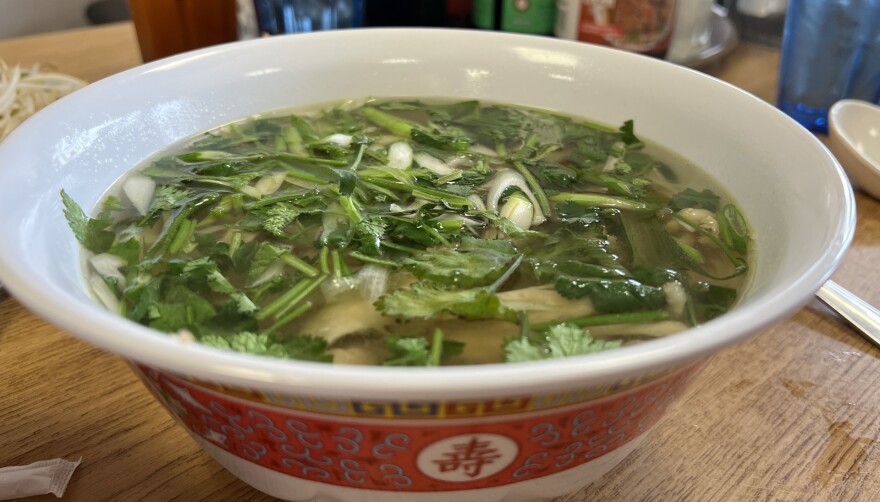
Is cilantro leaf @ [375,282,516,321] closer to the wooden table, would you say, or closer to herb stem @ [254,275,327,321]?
herb stem @ [254,275,327,321]

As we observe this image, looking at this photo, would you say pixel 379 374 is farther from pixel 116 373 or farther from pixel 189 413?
pixel 116 373

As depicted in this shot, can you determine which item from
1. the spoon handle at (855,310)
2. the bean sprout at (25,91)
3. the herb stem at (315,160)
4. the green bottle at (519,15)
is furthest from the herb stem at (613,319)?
the green bottle at (519,15)

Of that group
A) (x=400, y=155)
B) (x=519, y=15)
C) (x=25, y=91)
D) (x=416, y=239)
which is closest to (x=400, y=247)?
(x=416, y=239)

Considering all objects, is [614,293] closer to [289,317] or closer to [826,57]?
[289,317]

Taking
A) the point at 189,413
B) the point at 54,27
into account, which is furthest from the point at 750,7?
the point at 54,27

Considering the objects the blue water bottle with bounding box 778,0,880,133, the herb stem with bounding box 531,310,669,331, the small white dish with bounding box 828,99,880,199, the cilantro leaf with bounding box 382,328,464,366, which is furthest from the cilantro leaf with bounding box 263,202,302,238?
the blue water bottle with bounding box 778,0,880,133

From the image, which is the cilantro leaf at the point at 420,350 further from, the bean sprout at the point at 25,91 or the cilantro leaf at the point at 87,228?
the bean sprout at the point at 25,91
